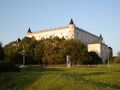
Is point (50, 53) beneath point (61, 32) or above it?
beneath

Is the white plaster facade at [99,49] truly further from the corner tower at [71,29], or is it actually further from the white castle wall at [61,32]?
the white castle wall at [61,32]

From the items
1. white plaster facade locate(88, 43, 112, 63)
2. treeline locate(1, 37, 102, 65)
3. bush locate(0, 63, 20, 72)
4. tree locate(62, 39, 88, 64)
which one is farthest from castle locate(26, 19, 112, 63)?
bush locate(0, 63, 20, 72)

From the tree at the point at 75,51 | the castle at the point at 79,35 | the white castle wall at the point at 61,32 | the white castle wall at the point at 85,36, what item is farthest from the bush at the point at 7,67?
the white castle wall at the point at 85,36

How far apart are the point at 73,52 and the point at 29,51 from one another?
17.3 metres

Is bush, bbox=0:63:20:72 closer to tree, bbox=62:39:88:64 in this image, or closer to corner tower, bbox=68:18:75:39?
tree, bbox=62:39:88:64

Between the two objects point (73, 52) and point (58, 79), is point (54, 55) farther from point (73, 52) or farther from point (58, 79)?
point (58, 79)

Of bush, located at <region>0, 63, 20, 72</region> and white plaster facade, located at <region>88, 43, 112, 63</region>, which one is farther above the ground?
white plaster facade, located at <region>88, 43, 112, 63</region>

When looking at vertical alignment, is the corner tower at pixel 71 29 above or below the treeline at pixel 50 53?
above

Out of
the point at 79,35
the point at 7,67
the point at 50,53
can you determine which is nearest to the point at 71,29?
the point at 79,35

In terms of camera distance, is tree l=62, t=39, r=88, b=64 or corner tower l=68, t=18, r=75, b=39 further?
corner tower l=68, t=18, r=75, b=39

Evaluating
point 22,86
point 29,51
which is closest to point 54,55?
point 29,51

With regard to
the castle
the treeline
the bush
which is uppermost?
the castle

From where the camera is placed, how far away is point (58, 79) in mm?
21688

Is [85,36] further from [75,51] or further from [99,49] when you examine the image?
[75,51]
